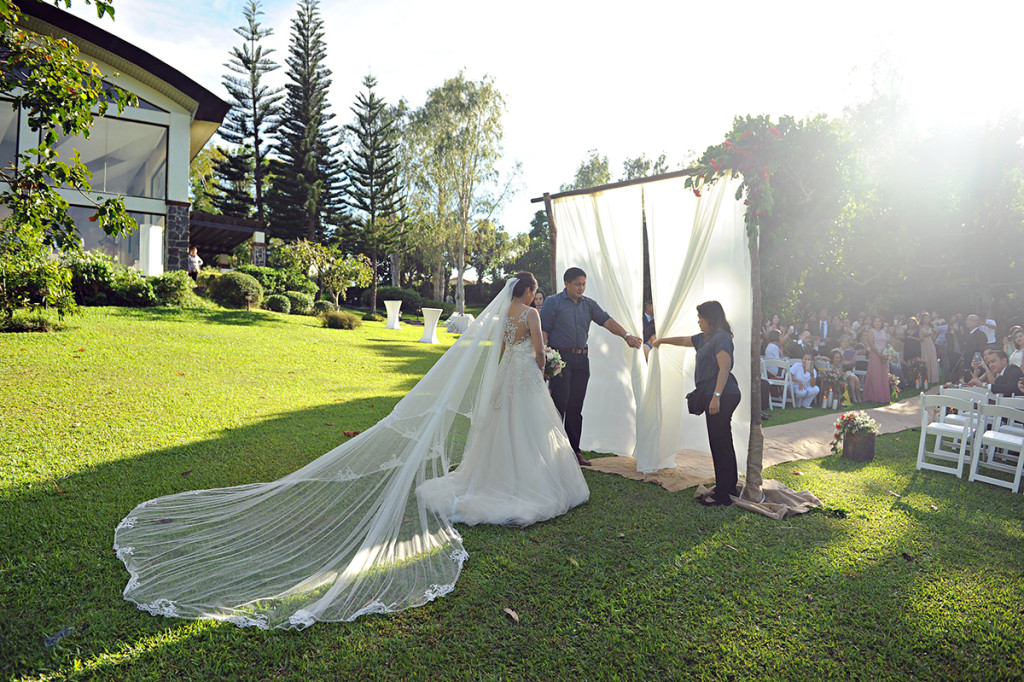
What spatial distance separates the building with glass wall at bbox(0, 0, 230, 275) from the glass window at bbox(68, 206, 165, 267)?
24mm

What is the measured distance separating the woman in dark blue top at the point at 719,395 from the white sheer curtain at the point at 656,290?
0.69m

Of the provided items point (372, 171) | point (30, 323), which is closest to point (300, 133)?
point (372, 171)

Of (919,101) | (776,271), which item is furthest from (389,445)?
(919,101)

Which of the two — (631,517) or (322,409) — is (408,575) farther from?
(322,409)

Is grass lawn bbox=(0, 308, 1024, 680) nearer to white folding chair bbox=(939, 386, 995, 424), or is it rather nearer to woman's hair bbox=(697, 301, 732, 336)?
white folding chair bbox=(939, 386, 995, 424)

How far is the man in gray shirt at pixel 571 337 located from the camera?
521 cm

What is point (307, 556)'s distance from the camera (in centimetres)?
306

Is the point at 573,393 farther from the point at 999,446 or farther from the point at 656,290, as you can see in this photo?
the point at 999,446

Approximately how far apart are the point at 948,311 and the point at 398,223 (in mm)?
26223

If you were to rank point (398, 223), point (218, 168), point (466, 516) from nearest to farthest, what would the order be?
point (466, 516) < point (218, 168) < point (398, 223)

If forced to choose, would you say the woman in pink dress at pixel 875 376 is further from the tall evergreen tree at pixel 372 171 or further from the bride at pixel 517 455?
the tall evergreen tree at pixel 372 171

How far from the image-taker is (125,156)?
16.1 metres

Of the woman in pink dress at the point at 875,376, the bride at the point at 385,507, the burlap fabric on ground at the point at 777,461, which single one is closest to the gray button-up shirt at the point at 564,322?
the bride at the point at 385,507

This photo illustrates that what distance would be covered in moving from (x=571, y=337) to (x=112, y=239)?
1581 cm
